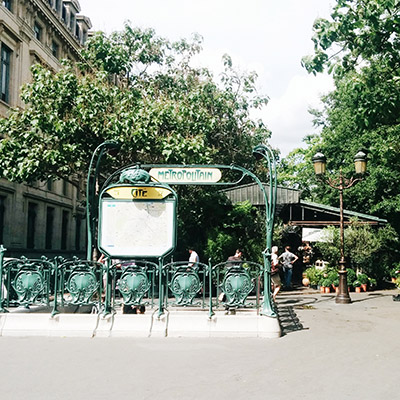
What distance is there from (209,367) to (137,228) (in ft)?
14.3

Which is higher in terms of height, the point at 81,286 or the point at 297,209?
the point at 297,209

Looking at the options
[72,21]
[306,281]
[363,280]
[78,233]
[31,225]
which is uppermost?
[72,21]

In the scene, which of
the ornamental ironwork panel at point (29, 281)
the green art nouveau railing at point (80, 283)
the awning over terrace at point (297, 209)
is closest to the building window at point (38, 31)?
the awning over terrace at point (297, 209)

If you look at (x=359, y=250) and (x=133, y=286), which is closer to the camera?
(x=133, y=286)

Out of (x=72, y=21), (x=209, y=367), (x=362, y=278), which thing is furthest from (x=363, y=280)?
(x=72, y=21)

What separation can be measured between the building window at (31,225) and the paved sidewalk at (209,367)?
20364 millimetres

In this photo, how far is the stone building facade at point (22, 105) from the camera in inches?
981

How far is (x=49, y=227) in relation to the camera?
31.5 metres

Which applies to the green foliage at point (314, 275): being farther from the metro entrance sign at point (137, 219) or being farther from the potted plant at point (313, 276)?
the metro entrance sign at point (137, 219)

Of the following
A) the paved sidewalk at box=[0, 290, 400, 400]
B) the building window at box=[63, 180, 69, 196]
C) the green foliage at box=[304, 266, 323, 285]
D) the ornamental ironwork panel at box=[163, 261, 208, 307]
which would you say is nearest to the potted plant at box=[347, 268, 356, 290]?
the green foliage at box=[304, 266, 323, 285]

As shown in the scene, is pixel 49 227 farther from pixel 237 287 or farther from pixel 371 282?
pixel 237 287

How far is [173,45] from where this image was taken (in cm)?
2745

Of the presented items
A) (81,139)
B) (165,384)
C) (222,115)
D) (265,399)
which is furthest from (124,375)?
(222,115)

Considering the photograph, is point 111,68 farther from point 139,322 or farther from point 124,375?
point 124,375
